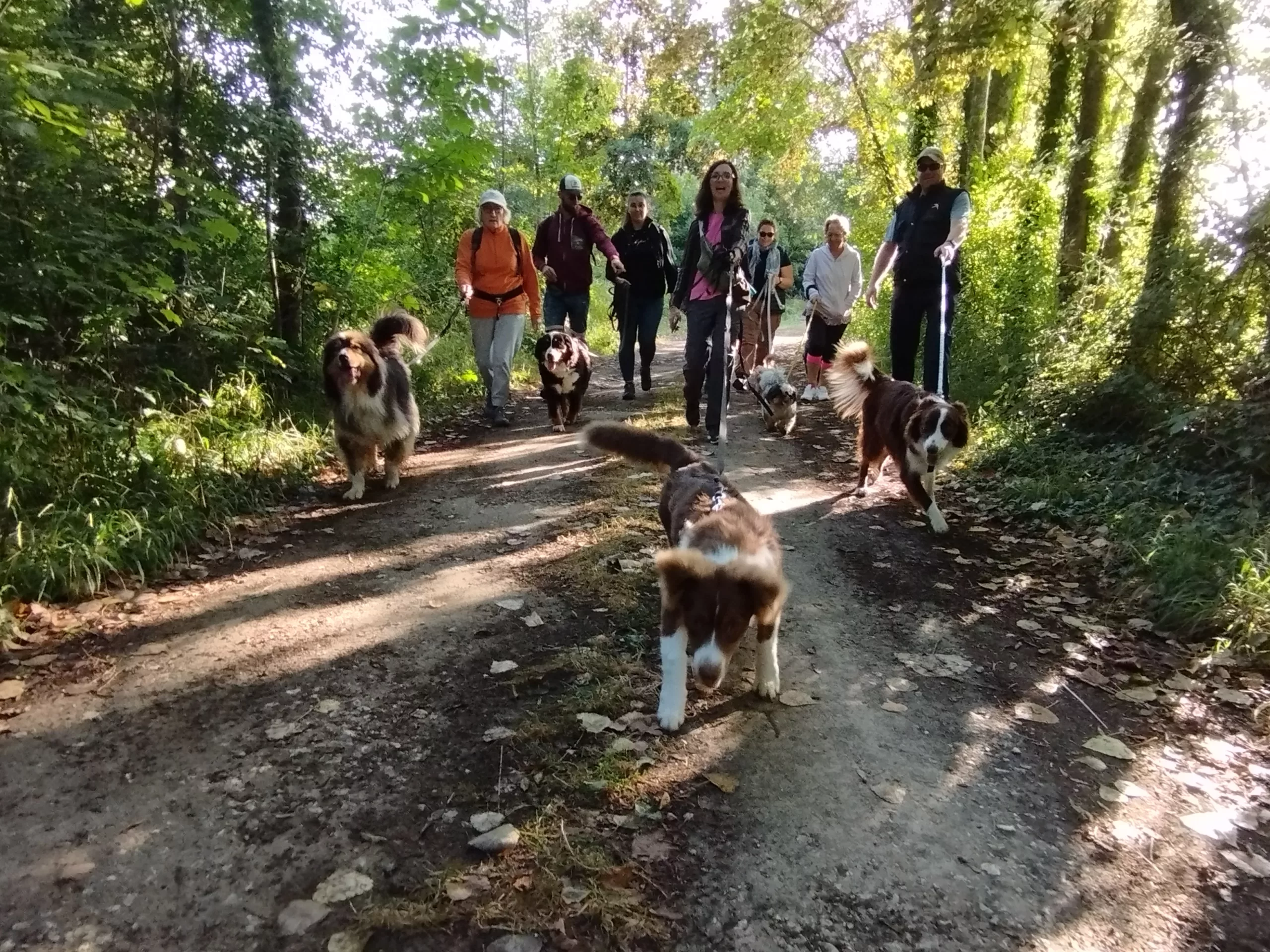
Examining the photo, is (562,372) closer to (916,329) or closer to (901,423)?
(916,329)

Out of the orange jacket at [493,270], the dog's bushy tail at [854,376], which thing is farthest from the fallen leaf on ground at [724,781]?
the orange jacket at [493,270]

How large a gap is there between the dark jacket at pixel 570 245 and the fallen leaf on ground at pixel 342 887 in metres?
7.53

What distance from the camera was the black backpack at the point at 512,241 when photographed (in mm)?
8078

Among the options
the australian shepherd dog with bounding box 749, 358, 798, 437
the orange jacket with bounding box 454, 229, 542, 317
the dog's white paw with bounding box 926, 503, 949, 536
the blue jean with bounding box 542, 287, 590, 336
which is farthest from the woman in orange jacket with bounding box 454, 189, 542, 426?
the dog's white paw with bounding box 926, 503, 949, 536

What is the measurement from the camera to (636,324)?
10156 mm

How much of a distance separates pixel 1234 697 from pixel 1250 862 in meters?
1.18

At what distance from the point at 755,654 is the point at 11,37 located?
5.30m

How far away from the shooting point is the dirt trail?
7.35 feet

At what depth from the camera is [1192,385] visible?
5879mm

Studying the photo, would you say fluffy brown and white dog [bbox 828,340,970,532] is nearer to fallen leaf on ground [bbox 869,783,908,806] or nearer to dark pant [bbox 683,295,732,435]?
dark pant [bbox 683,295,732,435]

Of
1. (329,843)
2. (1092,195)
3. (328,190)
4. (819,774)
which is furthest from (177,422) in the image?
(1092,195)

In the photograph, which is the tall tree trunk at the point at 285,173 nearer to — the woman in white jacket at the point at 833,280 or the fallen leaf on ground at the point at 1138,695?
the woman in white jacket at the point at 833,280

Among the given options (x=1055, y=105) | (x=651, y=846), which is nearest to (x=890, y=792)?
(x=651, y=846)

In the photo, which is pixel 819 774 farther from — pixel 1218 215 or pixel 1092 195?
pixel 1092 195
